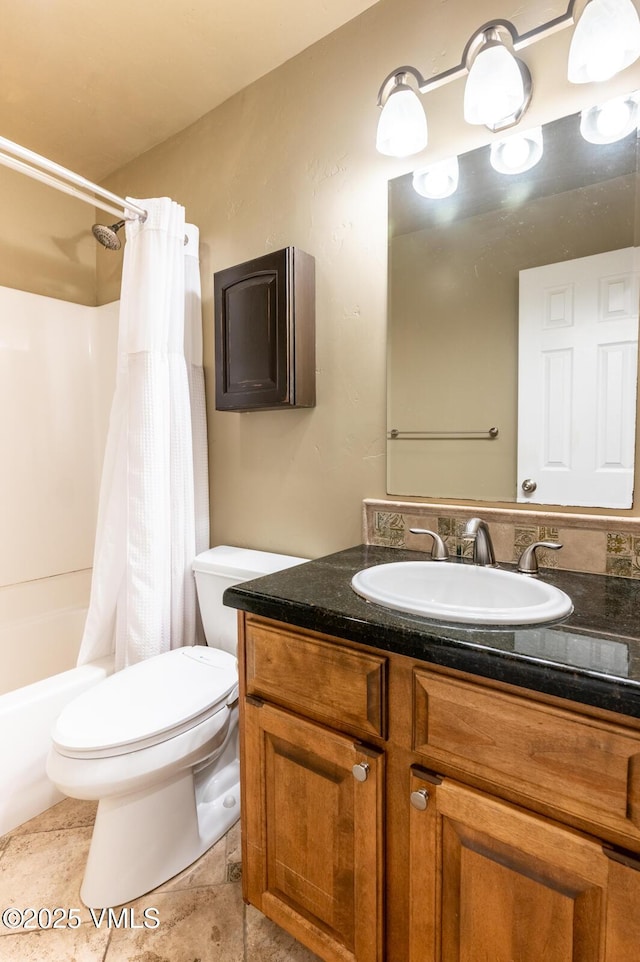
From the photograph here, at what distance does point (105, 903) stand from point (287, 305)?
1.70 m

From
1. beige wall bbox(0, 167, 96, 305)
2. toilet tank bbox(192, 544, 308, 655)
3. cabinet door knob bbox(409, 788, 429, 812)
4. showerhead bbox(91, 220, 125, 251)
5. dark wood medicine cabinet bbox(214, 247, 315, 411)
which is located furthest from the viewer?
beige wall bbox(0, 167, 96, 305)

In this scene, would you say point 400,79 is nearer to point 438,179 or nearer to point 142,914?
point 438,179

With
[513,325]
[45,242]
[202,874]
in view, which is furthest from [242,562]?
[45,242]

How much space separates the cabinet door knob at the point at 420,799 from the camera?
0.82 meters

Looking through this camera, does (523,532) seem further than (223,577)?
No

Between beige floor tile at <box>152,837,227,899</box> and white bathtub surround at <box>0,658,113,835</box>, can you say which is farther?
white bathtub surround at <box>0,658,113,835</box>

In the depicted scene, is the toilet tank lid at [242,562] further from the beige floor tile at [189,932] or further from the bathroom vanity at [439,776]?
the beige floor tile at [189,932]

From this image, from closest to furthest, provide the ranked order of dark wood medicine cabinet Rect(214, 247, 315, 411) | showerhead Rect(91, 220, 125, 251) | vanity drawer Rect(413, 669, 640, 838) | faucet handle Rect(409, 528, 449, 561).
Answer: vanity drawer Rect(413, 669, 640, 838) → faucet handle Rect(409, 528, 449, 561) → dark wood medicine cabinet Rect(214, 247, 315, 411) → showerhead Rect(91, 220, 125, 251)

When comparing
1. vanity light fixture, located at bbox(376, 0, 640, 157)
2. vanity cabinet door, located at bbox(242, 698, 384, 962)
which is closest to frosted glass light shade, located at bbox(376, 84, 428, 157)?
vanity light fixture, located at bbox(376, 0, 640, 157)

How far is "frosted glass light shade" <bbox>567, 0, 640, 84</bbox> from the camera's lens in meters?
1.03

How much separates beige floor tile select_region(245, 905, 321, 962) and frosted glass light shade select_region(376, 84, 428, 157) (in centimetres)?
203

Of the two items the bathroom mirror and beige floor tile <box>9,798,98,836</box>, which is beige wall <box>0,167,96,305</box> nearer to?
the bathroom mirror

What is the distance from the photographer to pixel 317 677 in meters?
0.95

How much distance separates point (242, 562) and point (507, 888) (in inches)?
44.0
